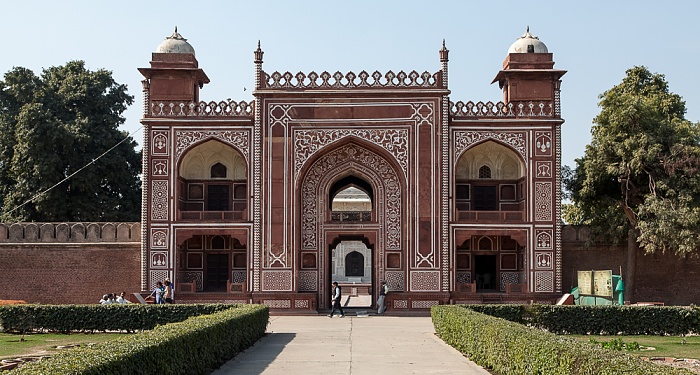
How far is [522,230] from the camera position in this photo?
27359 millimetres

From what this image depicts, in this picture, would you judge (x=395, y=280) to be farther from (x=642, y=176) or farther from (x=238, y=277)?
(x=642, y=176)

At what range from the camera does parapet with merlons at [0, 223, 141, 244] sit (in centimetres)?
2859

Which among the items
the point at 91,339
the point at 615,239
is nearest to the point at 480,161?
the point at 615,239

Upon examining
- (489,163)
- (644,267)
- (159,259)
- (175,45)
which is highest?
(175,45)

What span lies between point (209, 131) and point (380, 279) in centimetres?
699

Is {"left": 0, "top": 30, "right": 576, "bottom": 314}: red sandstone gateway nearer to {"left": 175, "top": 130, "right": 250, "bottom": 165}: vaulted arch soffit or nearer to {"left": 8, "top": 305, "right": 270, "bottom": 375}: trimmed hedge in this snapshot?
{"left": 175, "top": 130, "right": 250, "bottom": 165}: vaulted arch soffit

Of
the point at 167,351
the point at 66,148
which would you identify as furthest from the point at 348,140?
the point at 167,351

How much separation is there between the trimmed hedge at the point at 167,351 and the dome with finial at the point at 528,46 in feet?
50.0

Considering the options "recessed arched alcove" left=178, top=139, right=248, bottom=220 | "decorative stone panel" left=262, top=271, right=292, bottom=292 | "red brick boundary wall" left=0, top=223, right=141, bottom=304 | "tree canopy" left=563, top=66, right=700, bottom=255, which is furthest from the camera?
"recessed arched alcove" left=178, top=139, right=248, bottom=220

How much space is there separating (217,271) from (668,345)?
1610 centimetres

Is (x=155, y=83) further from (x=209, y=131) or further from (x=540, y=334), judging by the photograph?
(x=540, y=334)

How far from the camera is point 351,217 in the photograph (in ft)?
91.8

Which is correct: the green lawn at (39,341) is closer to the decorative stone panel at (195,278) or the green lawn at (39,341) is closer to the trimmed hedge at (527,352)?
the trimmed hedge at (527,352)

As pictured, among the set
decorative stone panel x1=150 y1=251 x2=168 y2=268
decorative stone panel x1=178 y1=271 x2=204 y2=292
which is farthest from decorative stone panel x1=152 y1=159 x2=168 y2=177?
decorative stone panel x1=178 y1=271 x2=204 y2=292
